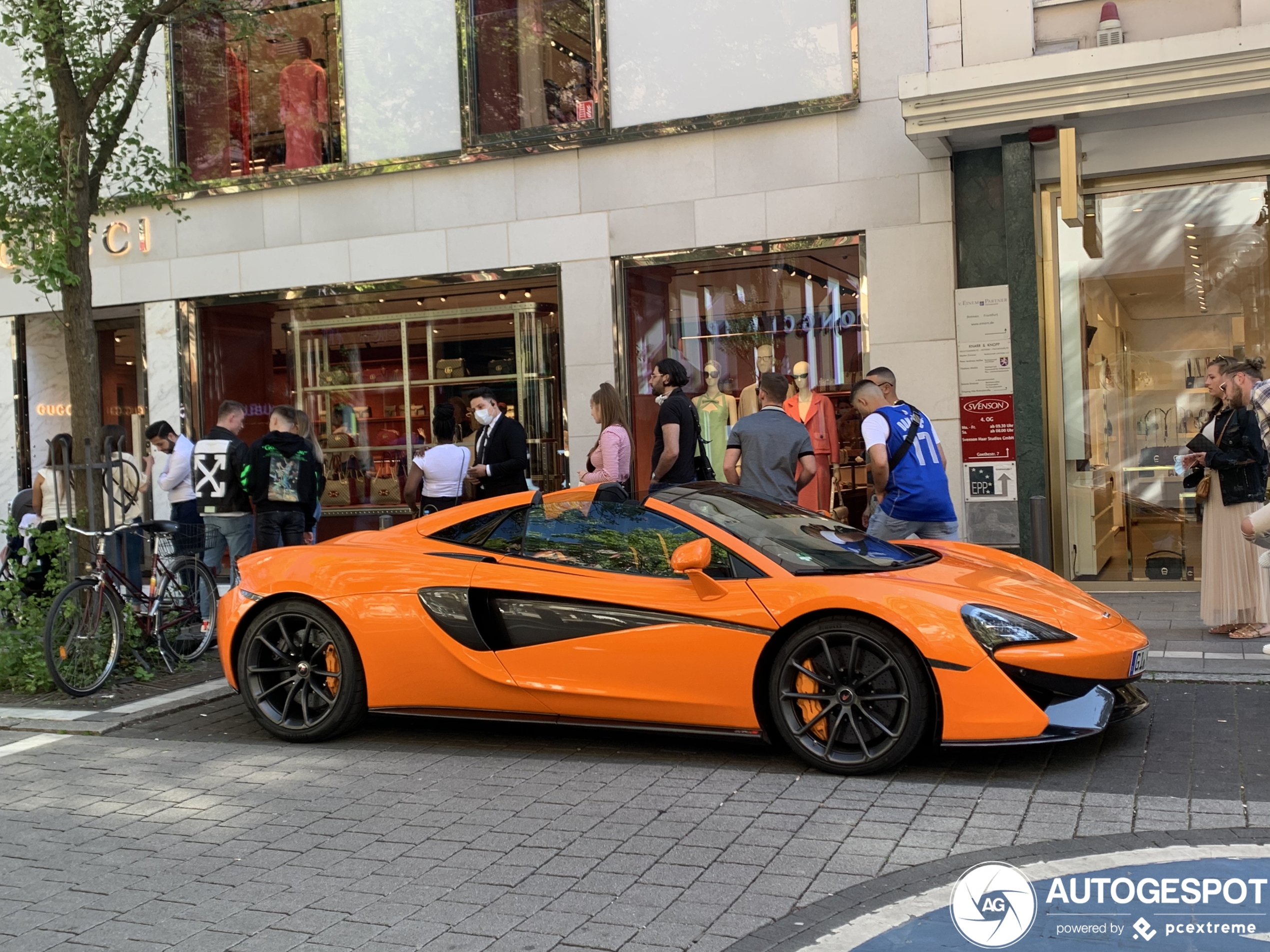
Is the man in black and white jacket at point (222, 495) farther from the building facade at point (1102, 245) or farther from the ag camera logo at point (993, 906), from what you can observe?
the ag camera logo at point (993, 906)

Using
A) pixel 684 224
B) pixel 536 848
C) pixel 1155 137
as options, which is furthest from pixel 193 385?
pixel 536 848

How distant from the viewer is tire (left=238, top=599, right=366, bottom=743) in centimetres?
651

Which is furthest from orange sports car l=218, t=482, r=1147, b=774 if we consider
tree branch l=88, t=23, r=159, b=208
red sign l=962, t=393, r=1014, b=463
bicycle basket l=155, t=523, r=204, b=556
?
red sign l=962, t=393, r=1014, b=463

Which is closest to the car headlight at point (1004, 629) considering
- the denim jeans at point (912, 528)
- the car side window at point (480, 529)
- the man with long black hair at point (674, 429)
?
the car side window at point (480, 529)

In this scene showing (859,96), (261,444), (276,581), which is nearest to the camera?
(276,581)

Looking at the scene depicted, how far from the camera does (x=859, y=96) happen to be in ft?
38.8

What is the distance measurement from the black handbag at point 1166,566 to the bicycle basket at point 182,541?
26.6 feet

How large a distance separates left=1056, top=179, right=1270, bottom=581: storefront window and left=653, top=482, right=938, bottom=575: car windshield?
5.68 meters

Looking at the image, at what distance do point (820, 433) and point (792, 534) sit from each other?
600 centimetres

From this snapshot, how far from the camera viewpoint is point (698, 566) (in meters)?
5.66

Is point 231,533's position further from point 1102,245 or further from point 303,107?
point 1102,245

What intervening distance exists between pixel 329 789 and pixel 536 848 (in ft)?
4.63

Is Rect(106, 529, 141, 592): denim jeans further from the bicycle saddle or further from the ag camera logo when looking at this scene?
the ag camera logo

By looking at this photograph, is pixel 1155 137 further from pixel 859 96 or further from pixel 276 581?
pixel 276 581
